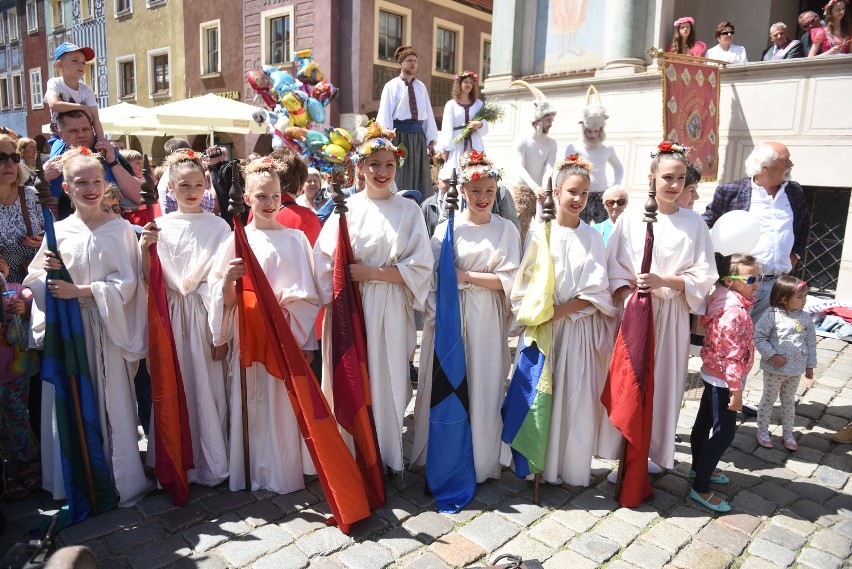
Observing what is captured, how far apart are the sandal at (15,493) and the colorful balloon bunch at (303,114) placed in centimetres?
386

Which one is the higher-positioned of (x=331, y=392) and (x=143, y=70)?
(x=143, y=70)

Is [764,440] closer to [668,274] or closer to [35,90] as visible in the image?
[668,274]

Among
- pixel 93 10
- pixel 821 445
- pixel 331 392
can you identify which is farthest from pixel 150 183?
pixel 93 10

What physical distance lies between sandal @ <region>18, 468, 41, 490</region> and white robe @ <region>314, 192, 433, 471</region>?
67.4 inches

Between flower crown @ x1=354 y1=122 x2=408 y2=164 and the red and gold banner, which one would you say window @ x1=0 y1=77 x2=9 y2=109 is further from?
flower crown @ x1=354 y1=122 x2=408 y2=164

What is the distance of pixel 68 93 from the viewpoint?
16.1ft

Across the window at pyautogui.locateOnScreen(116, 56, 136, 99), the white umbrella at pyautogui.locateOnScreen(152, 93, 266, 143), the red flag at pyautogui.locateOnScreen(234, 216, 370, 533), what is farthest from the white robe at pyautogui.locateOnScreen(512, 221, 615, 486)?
the window at pyautogui.locateOnScreen(116, 56, 136, 99)

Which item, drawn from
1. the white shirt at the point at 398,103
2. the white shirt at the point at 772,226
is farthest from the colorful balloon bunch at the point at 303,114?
the white shirt at the point at 772,226

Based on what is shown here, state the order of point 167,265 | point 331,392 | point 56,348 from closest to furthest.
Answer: point 56,348 → point 167,265 → point 331,392

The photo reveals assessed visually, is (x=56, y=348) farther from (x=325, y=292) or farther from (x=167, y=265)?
(x=325, y=292)

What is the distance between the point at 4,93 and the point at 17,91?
138 centimetres

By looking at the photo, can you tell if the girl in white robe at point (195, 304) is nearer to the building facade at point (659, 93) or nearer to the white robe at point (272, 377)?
the white robe at point (272, 377)

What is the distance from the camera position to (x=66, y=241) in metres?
3.16

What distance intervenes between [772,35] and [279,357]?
8.14m
